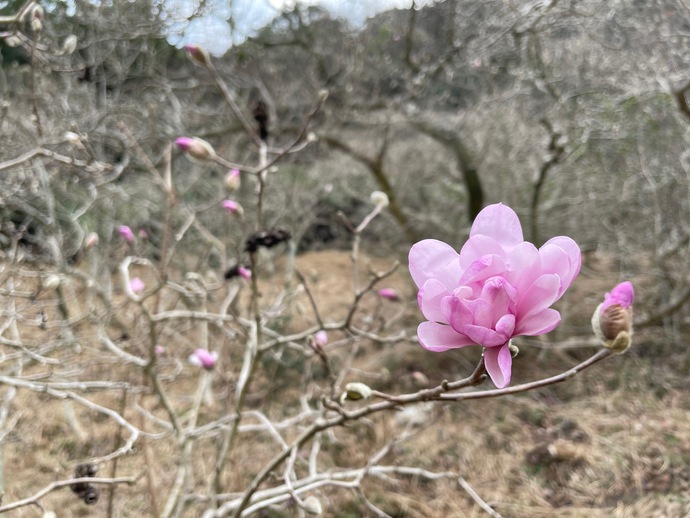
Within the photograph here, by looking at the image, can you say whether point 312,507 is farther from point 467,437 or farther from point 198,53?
point 467,437

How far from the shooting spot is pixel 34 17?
1216 millimetres

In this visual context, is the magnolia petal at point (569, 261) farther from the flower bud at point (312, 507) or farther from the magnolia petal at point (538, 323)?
the flower bud at point (312, 507)

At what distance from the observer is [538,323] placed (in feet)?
1.47

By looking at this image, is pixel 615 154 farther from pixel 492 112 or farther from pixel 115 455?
pixel 115 455

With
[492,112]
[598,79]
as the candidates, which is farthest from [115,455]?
[492,112]

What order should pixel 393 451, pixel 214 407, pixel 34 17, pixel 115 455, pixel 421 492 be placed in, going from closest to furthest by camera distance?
pixel 115 455 < pixel 34 17 < pixel 421 492 < pixel 393 451 < pixel 214 407

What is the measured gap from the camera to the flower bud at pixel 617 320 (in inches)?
17.3

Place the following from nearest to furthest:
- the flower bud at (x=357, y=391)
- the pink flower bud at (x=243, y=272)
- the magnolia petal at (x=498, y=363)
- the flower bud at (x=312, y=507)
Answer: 1. the magnolia petal at (x=498, y=363)
2. the flower bud at (x=357, y=391)
3. the flower bud at (x=312, y=507)
4. the pink flower bud at (x=243, y=272)

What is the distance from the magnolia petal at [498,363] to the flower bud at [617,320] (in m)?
0.09

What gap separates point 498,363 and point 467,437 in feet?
7.74

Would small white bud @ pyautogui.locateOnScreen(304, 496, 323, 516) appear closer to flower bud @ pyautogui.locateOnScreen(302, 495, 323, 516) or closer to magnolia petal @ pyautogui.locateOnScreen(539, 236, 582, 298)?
flower bud @ pyautogui.locateOnScreen(302, 495, 323, 516)

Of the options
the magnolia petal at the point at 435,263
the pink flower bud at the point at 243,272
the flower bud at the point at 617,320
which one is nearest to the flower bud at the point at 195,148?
the pink flower bud at the point at 243,272

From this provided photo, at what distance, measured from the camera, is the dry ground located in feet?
6.52

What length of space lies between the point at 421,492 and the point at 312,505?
1487 mm
